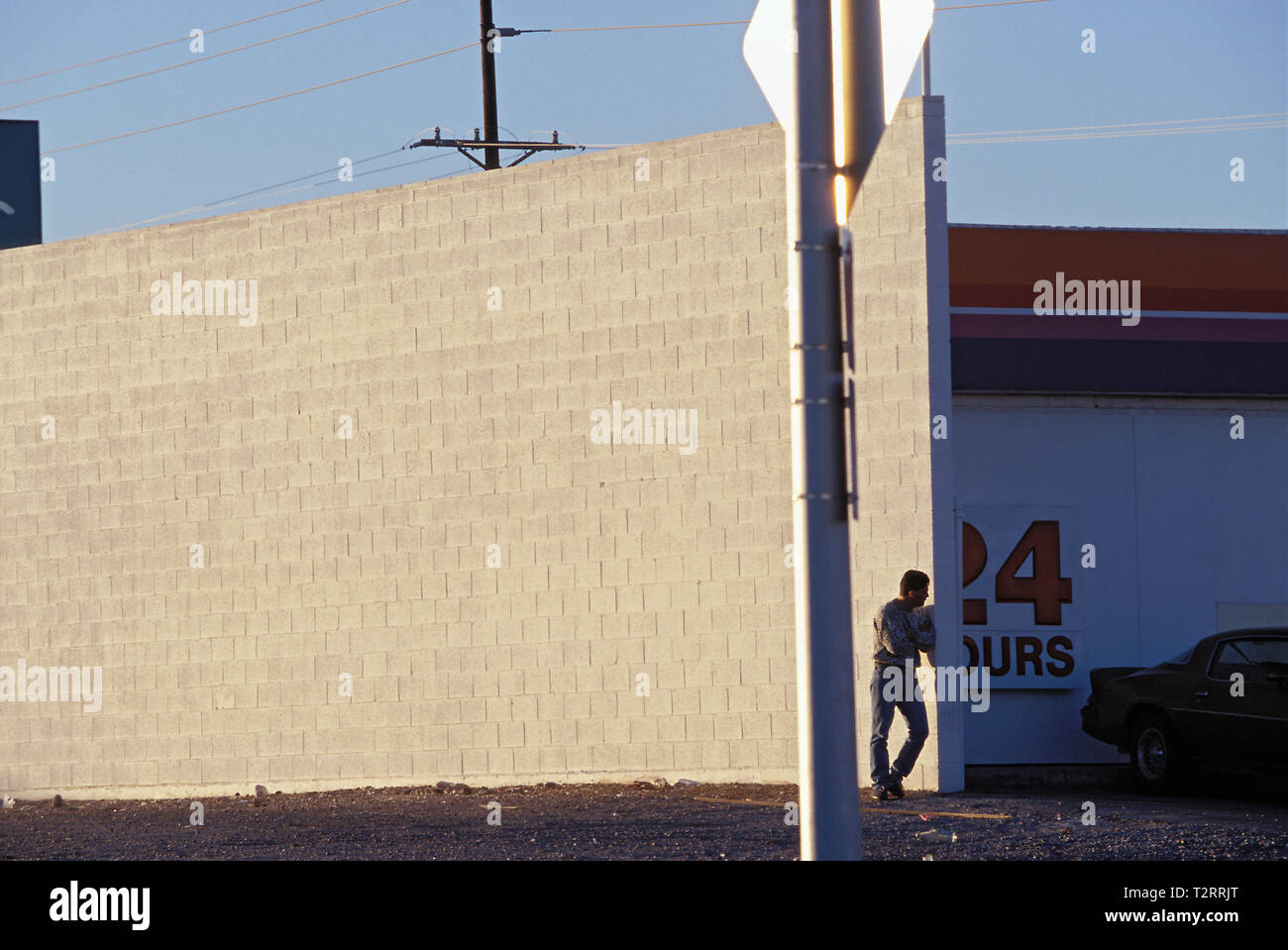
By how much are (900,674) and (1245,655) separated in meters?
3.29

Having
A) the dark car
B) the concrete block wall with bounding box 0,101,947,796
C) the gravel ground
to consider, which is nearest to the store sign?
the dark car

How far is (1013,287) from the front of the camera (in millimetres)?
17109

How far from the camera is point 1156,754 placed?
48.6ft

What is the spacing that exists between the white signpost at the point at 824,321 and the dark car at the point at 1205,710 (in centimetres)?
916

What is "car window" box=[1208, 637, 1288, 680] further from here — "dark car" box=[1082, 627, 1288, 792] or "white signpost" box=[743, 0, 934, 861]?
"white signpost" box=[743, 0, 934, 861]

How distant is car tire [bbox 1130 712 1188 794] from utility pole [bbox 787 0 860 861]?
978cm

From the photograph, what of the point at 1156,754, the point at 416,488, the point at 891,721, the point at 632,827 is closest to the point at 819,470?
the point at 632,827

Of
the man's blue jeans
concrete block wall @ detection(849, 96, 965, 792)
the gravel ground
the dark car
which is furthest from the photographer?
the dark car

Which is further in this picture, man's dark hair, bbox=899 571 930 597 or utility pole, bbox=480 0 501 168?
utility pole, bbox=480 0 501 168

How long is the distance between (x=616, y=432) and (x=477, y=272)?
6.47 feet

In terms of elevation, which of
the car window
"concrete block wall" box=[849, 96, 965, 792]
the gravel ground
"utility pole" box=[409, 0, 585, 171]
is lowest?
Answer: the gravel ground

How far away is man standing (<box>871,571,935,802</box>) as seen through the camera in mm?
12797

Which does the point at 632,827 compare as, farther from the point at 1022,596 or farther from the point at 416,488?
the point at 1022,596
